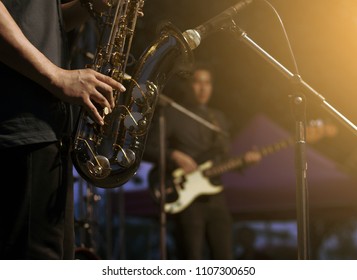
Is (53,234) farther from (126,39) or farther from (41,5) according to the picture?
(126,39)

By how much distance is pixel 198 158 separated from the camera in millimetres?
6340

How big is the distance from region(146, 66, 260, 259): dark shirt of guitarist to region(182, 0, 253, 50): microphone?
2886 mm

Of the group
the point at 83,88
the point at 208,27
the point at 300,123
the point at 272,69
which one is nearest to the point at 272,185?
the point at 272,69

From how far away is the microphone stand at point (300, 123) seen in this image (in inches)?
114

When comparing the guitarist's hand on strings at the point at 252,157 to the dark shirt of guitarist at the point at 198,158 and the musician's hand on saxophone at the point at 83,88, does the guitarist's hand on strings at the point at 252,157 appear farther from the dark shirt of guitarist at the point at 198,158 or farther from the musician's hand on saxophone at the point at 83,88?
the musician's hand on saxophone at the point at 83,88

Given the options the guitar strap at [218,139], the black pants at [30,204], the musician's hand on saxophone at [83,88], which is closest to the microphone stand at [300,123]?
the musician's hand on saxophone at [83,88]

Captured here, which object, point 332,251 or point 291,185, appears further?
point 332,251

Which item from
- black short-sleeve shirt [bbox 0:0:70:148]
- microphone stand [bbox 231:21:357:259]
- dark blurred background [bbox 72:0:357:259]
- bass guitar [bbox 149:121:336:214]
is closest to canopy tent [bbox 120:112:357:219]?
dark blurred background [bbox 72:0:357:259]

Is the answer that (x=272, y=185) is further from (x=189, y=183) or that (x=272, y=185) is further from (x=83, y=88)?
(x=83, y=88)

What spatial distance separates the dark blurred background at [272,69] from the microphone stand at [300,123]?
2.17 metres

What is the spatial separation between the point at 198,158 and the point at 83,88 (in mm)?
4219

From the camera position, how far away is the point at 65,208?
2.24 m
